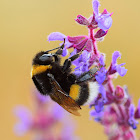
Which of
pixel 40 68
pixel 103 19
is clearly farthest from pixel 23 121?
pixel 103 19

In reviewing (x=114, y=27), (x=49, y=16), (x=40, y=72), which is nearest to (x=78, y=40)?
(x=40, y=72)

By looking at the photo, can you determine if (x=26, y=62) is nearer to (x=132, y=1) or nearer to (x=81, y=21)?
(x=132, y=1)

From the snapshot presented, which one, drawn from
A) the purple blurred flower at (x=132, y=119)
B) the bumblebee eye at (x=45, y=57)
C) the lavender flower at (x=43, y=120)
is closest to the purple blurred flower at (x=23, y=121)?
the lavender flower at (x=43, y=120)

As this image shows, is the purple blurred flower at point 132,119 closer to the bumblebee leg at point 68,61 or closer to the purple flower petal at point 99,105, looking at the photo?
the purple flower petal at point 99,105

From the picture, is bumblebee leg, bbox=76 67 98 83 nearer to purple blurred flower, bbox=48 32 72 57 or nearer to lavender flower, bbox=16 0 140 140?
lavender flower, bbox=16 0 140 140

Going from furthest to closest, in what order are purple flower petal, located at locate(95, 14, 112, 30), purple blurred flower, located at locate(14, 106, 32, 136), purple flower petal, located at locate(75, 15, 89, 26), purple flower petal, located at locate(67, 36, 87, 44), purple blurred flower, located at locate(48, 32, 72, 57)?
purple blurred flower, located at locate(14, 106, 32, 136) < purple blurred flower, located at locate(48, 32, 72, 57) < purple flower petal, located at locate(67, 36, 87, 44) < purple flower petal, located at locate(75, 15, 89, 26) < purple flower petal, located at locate(95, 14, 112, 30)

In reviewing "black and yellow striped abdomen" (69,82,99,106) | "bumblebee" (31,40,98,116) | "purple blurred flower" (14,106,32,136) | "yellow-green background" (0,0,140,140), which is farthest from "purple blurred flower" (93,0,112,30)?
"yellow-green background" (0,0,140,140)

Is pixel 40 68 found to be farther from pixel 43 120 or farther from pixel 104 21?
pixel 43 120

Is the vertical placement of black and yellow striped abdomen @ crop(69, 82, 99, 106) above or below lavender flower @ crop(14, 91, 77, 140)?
above
